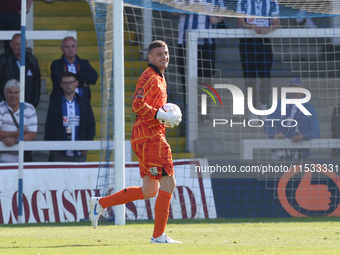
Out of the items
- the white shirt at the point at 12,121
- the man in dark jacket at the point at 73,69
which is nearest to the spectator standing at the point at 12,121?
the white shirt at the point at 12,121

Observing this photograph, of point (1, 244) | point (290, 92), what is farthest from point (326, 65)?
point (1, 244)

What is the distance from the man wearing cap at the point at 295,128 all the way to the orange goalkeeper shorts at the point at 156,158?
223 inches

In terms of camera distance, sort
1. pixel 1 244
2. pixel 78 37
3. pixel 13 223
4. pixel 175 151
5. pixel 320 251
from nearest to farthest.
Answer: pixel 320 251, pixel 1 244, pixel 13 223, pixel 175 151, pixel 78 37

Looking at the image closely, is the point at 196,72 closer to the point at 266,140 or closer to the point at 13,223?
the point at 266,140

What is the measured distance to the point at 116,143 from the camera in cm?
1140

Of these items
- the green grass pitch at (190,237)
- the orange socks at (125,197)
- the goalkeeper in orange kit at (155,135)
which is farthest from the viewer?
the orange socks at (125,197)

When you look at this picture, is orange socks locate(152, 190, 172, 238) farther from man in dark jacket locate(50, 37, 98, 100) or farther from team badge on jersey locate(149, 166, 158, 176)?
man in dark jacket locate(50, 37, 98, 100)

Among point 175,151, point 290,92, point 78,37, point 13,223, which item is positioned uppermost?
point 78,37

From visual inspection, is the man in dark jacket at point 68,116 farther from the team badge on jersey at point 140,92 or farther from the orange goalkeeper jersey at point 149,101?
the team badge on jersey at point 140,92

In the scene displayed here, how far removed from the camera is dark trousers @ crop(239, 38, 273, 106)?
14.3m

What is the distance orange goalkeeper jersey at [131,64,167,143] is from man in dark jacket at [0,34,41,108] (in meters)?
6.03

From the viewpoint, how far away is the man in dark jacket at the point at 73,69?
46.6 ft

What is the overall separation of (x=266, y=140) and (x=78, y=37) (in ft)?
16.6

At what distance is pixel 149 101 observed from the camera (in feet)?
27.2
